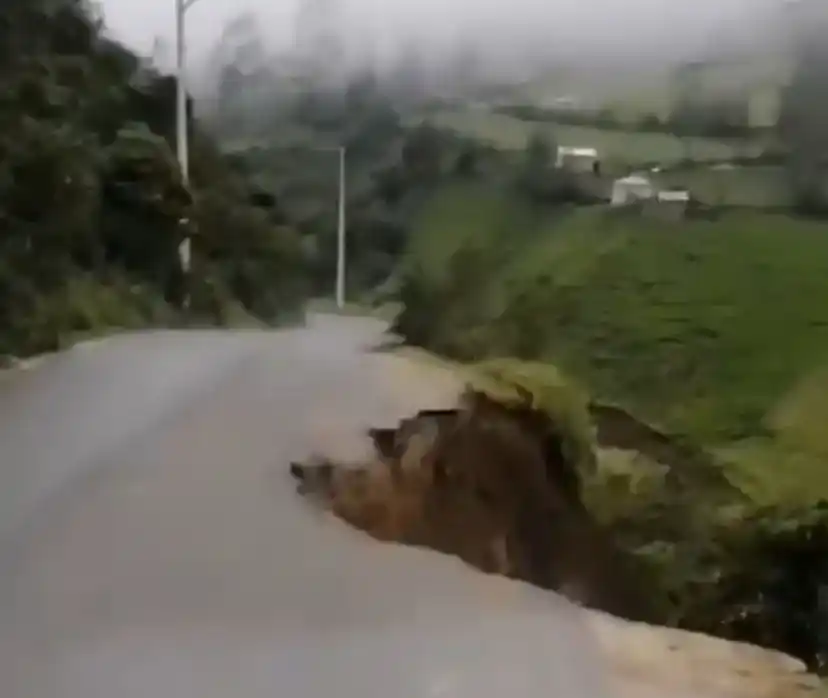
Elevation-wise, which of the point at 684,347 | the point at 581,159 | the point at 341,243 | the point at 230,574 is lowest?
the point at 230,574

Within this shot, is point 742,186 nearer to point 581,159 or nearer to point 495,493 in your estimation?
point 581,159

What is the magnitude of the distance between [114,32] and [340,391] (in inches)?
23.9

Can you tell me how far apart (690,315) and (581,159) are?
26 centimetres

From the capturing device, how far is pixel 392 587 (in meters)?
1.39

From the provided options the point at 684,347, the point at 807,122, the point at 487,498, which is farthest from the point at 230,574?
the point at 807,122

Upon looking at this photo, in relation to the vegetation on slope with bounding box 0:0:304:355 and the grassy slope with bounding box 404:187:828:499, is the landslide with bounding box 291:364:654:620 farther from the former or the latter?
the vegetation on slope with bounding box 0:0:304:355

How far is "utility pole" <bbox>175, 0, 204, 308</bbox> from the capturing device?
1.60 metres

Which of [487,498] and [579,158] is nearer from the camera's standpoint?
[487,498]

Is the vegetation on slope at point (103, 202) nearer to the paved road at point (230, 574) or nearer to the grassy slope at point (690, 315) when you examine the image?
the paved road at point (230, 574)

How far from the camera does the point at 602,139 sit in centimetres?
154

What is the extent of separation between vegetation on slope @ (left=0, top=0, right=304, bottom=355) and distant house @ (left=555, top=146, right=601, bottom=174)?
389 millimetres

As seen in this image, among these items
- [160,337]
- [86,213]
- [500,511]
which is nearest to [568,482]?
[500,511]

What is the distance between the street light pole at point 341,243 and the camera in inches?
61.9

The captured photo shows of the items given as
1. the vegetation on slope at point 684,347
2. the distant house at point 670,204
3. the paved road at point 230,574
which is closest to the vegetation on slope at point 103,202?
the paved road at point 230,574
